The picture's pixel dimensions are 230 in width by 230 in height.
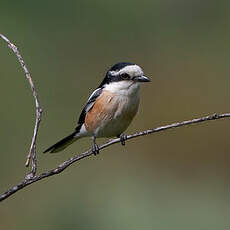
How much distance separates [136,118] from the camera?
24.0 feet

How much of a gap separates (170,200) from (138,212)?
2.06 feet

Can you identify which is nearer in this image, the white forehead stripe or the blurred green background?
the white forehead stripe

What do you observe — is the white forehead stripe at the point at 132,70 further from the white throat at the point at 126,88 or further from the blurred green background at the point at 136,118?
the blurred green background at the point at 136,118

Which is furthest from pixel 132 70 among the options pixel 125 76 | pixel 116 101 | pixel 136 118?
pixel 136 118

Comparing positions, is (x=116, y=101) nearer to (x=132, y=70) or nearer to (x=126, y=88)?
(x=126, y=88)

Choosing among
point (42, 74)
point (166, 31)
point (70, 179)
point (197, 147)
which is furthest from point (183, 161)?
point (166, 31)

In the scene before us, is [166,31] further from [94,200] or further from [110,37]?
[94,200]

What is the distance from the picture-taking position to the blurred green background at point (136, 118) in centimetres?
600

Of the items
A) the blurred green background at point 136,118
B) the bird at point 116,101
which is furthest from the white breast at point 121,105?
the blurred green background at point 136,118

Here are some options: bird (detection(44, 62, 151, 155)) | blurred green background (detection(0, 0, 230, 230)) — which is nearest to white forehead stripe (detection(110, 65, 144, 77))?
bird (detection(44, 62, 151, 155))

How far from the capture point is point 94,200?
20.2 feet

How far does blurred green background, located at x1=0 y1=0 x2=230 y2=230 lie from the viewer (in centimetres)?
600

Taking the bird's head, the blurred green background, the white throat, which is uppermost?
the bird's head

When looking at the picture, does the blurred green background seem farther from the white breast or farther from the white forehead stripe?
the white forehead stripe
